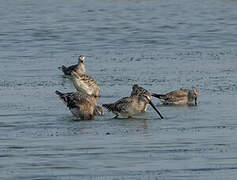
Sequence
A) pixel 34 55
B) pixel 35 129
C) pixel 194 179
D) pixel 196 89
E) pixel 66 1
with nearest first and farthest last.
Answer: pixel 194 179, pixel 35 129, pixel 196 89, pixel 34 55, pixel 66 1

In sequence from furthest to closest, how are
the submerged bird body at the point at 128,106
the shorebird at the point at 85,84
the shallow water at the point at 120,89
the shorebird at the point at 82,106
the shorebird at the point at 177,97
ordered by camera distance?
the shorebird at the point at 85,84 → the shorebird at the point at 177,97 → the submerged bird body at the point at 128,106 → the shorebird at the point at 82,106 → the shallow water at the point at 120,89

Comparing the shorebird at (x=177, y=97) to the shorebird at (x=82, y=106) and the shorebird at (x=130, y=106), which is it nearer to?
the shorebird at (x=130, y=106)

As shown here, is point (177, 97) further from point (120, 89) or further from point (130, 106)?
point (120, 89)

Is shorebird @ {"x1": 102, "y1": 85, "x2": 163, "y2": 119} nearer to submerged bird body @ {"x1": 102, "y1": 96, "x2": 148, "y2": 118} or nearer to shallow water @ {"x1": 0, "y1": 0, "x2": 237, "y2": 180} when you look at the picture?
submerged bird body @ {"x1": 102, "y1": 96, "x2": 148, "y2": 118}

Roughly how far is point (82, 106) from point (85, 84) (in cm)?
282

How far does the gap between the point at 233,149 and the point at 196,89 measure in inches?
204

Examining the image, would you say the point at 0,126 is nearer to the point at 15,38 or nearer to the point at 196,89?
the point at 196,89

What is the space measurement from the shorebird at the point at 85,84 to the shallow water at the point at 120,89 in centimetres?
28

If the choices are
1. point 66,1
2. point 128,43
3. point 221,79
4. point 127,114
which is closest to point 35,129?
→ point 127,114

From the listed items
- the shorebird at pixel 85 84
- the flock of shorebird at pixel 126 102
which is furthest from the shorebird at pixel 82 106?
the shorebird at pixel 85 84

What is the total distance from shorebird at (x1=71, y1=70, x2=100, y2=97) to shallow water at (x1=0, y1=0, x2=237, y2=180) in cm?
28

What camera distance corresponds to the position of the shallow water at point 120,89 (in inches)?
462

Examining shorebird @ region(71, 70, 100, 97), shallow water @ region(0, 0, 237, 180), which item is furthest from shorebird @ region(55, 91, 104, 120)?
shorebird @ region(71, 70, 100, 97)

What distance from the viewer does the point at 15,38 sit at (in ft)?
95.3
